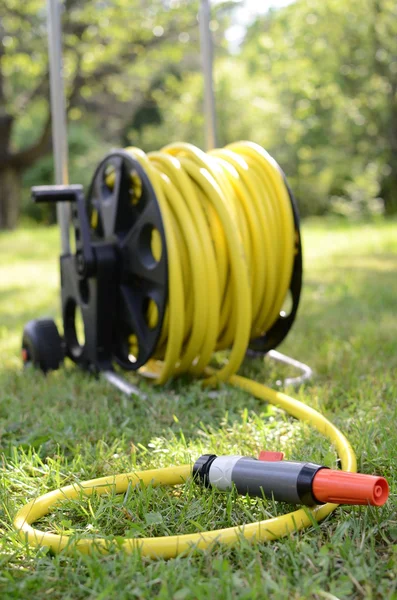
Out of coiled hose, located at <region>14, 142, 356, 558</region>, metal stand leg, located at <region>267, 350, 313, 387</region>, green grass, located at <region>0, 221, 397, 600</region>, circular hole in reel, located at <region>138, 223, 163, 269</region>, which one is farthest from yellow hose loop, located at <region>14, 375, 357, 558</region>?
circular hole in reel, located at <region>138, 223, 163, 269</region>

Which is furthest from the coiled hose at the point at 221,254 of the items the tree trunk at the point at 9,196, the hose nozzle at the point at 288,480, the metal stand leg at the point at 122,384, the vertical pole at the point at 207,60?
the tree trunk at the point at 9,196

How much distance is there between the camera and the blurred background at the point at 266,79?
40.7 feet

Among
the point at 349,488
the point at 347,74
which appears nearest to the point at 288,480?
the point at 349,488

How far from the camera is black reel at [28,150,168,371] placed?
282 centimetres

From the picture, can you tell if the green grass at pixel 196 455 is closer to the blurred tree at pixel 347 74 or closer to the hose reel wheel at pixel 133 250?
the hose reel wheel at pixel 133 250

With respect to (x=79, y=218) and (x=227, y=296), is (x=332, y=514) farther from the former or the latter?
(x=79, y=218)

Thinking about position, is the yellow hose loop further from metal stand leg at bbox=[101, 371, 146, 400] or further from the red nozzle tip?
metal stand leg at bbox=[101, 371, 146, 400]

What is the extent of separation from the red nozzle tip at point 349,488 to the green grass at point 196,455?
73 millimetres

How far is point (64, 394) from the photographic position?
2820 millimetres

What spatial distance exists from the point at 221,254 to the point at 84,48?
1189cm

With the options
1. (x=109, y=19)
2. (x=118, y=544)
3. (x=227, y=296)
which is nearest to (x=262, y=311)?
(x=227, y=296)

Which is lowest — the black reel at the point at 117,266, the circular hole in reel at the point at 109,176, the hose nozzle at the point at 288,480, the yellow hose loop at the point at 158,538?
the yellow hose loop at the point at 158,538

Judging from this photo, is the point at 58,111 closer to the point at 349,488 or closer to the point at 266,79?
the point at 349,488

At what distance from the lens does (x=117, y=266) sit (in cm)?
299
